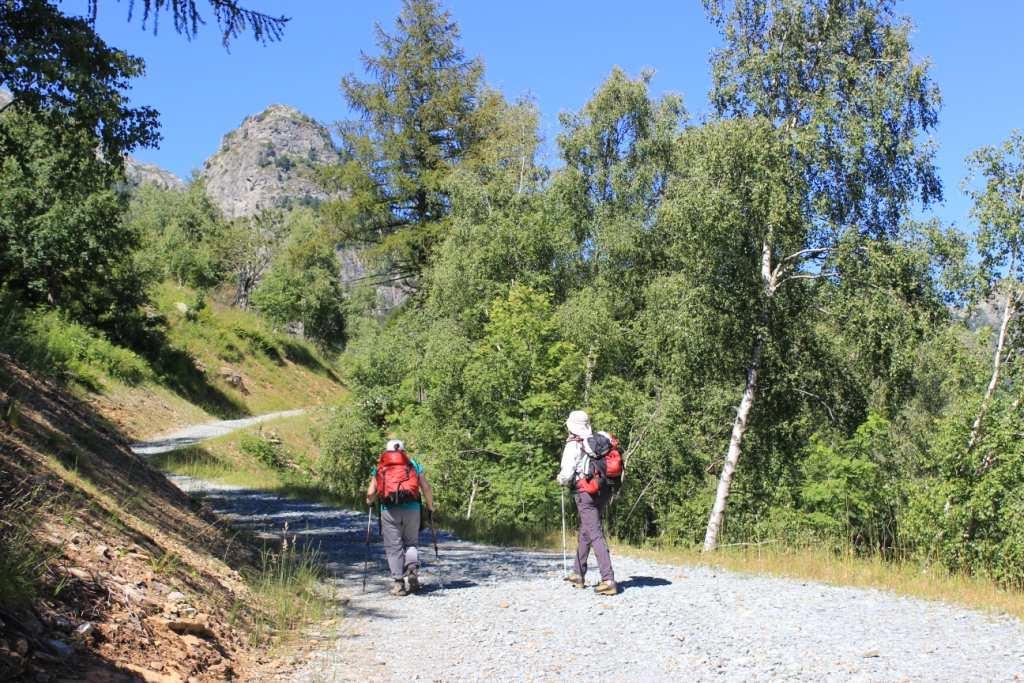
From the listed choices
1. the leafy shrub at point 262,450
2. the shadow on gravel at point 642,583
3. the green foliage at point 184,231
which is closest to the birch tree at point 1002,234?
the shadow on gravel at point 642,583

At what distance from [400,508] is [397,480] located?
298mm

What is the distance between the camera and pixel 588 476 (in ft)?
28.3

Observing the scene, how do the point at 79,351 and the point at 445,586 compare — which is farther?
the point at 79,351

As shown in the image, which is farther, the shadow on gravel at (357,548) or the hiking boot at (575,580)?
the shadow on gravel at (357,548)

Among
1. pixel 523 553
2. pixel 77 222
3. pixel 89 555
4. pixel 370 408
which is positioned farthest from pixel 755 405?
pixel 77 222

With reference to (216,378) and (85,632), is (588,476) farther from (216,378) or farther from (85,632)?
(216,378)

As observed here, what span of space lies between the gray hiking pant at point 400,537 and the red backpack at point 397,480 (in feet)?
0.46

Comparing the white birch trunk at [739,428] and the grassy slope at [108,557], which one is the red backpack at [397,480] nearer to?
the grassy slope at [108,557]

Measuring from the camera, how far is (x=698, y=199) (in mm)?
16219

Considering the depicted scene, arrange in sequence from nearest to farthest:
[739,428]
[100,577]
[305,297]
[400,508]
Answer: [100,577] < [400,508] < [739,428] < [305,297]

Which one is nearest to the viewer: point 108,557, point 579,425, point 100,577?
point 100,577

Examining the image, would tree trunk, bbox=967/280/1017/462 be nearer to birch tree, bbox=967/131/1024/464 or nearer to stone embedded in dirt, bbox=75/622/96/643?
birch tree, bbox=967/131/1024/464

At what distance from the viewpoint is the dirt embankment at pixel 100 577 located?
14.5 feet

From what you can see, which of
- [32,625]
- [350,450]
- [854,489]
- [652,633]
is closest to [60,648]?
[32,625]
